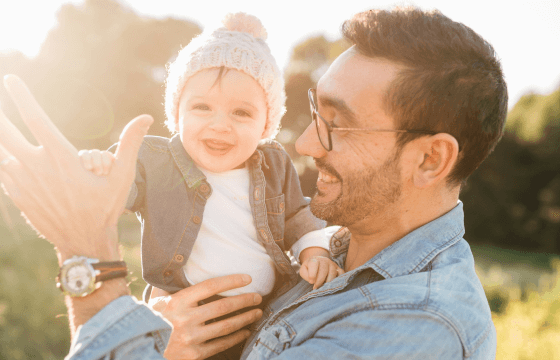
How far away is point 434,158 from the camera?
206 cm

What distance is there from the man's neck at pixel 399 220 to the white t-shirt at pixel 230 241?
0.61 meters

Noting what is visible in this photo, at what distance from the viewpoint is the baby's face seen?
2189 millimetres

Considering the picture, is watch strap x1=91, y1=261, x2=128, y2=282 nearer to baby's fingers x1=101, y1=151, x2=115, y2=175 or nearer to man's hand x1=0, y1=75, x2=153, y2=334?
man's hand x1=0, y1=75, x2=153, y2=334

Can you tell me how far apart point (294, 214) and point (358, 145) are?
76 centimetres

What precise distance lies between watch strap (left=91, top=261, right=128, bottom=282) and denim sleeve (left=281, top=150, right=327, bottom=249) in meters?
1.29

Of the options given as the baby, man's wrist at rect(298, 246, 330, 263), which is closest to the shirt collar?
the baby

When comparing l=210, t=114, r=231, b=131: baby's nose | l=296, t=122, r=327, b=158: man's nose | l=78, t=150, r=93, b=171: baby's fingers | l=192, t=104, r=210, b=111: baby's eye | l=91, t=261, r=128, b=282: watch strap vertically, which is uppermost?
l=192, t=104, r=210, b=111: baby's eye

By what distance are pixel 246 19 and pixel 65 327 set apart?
5361 millimetres

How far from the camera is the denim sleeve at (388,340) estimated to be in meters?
1.50

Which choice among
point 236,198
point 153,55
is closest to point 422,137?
point 236,198

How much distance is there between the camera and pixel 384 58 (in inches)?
79.7

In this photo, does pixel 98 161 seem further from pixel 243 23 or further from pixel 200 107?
pixel 243 23

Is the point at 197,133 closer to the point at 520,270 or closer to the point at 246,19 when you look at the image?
the point at 246,19

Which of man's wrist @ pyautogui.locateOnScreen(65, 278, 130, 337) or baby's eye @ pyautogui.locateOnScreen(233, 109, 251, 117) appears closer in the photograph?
man's wrist @ pyautogui.locateOnScreen(65, 278, 130, 337)
